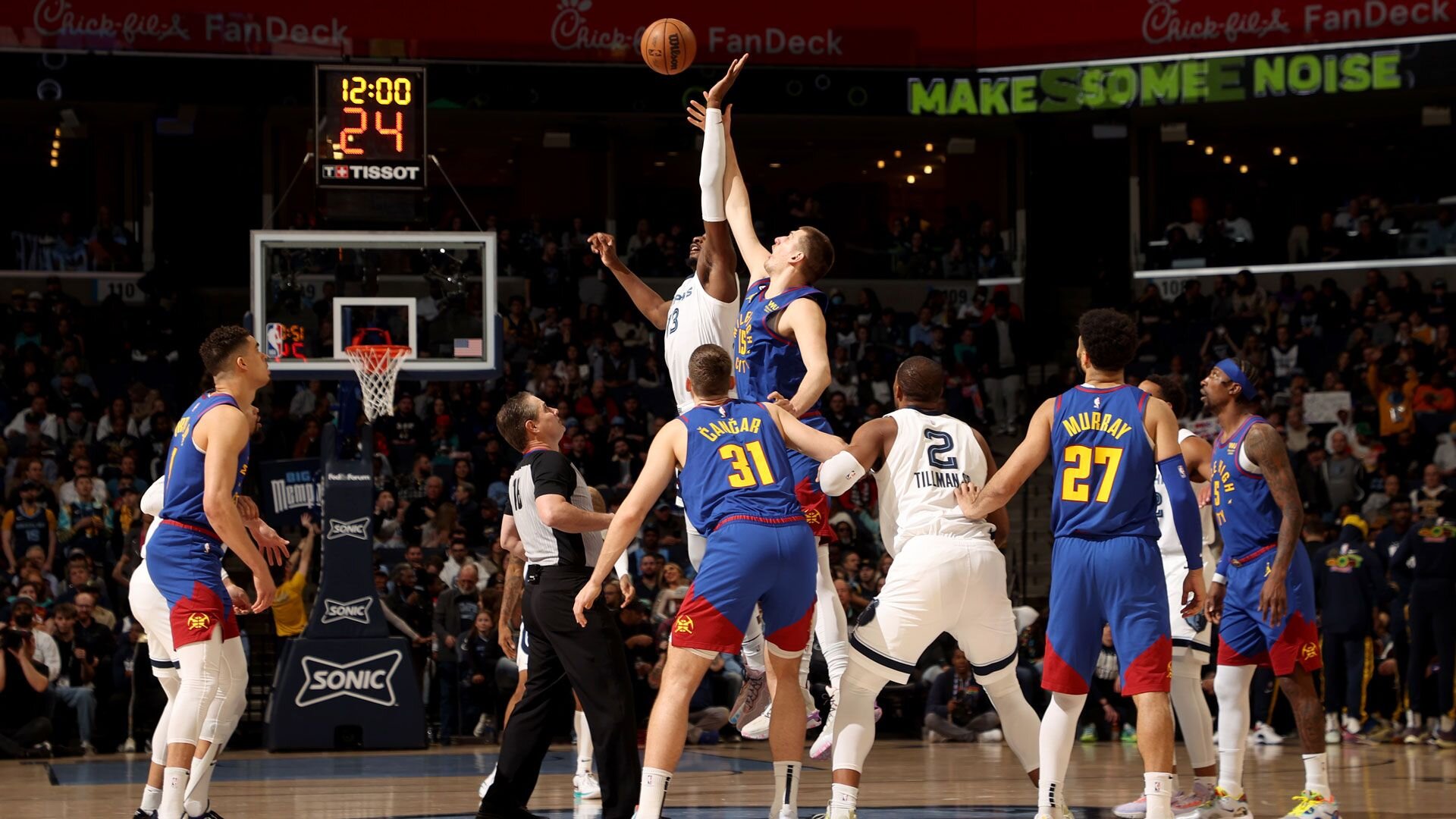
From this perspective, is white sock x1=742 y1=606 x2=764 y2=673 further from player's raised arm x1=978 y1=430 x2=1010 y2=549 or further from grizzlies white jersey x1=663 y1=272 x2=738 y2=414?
player's raised arm x1=978 y1=430 x2=1010 y2=549

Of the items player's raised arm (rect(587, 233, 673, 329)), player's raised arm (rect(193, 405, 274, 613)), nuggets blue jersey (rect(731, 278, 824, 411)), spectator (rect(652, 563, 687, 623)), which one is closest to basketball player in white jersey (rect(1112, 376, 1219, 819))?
nuggets blue jersey (rect(731, 278, 824, 411))

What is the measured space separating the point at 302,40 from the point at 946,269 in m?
10.2

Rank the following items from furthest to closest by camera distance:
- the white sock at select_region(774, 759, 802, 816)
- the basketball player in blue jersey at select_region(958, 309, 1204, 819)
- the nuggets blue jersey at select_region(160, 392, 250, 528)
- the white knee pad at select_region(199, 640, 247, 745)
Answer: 1. the white knee pad at select_region(199, 640, 247, 745)
2. the nuggets blue jersey at select_region(160, 392, 250, 528)
3. the white sock at select_region(774, 759, 802, 816)
4. the basketball player in blue jersey at select_region(958, 309, 1204, 819)

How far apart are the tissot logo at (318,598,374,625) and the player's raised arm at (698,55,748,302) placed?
269 inches

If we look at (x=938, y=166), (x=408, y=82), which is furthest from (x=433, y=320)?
(x=938, y=166)

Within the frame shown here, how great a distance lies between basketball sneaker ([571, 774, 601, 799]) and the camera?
395 inches

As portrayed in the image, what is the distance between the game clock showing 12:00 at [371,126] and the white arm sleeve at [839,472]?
8132mm

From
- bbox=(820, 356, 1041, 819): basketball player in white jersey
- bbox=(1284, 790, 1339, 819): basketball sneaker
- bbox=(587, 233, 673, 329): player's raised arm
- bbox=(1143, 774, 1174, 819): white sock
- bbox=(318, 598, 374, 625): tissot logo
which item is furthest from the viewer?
bbox=(318, 598, 374, 625): tissot logo

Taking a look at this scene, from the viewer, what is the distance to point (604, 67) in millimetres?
→ 23516

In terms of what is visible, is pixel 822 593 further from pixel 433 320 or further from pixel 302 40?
pixel 302 40

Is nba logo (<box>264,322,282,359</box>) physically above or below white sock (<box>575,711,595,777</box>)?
above

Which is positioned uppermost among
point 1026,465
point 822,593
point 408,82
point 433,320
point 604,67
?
point 604,67

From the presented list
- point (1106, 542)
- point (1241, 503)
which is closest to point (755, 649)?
point (1106, 542)

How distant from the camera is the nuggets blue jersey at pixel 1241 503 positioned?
9359mm
